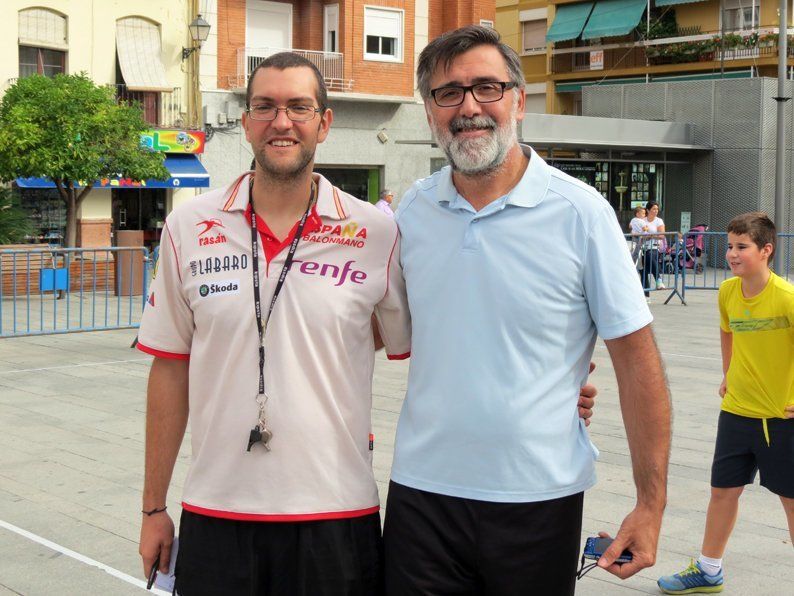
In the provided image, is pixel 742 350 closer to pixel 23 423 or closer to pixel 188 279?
pixel 188 279

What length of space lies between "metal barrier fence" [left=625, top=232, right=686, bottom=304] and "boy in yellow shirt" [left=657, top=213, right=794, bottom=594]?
47.1 ft

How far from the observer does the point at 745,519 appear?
685cm

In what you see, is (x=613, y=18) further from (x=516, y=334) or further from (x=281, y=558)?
(x=281, y=558)

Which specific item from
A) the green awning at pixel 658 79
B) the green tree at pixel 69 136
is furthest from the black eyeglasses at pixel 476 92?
the green awning at pixel 658 79

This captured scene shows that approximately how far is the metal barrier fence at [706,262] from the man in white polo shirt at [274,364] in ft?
57.3

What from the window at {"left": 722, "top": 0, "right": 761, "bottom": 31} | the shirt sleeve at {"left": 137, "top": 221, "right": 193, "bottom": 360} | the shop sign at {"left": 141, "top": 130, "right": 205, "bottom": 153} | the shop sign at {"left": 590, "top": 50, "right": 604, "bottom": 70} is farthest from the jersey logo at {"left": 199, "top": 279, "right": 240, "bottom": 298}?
the shop sign at {"left": 590, "top": 50, "right": 604, "bottom": 70}

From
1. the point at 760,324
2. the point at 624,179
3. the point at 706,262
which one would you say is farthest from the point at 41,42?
the point at 760,324

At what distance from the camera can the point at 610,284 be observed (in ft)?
9.88

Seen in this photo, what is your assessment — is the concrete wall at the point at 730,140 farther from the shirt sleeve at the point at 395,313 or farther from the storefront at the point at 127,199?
the shirt sleeve at the point at 395,313

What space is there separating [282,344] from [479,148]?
727 mm

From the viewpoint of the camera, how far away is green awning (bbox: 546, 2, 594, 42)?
44.9 metres

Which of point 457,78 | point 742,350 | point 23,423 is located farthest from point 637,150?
point 457,78

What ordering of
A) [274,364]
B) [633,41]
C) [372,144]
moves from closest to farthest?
[274,364], [372,144], [633,41]

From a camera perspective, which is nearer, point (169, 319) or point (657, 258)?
point (169, 319)
